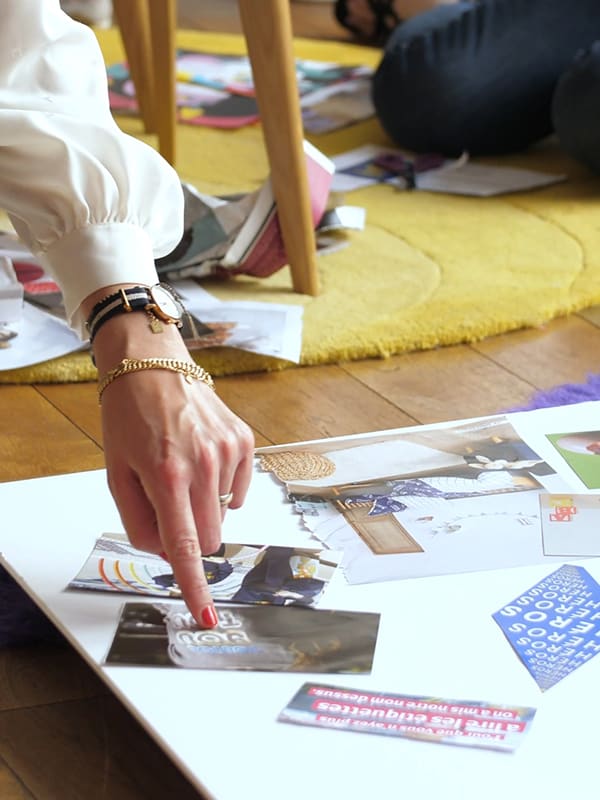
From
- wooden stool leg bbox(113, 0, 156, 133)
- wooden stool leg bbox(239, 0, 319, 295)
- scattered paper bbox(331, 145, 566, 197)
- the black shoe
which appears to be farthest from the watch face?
the black shoe

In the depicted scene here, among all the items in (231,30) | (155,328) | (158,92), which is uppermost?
(155,328)

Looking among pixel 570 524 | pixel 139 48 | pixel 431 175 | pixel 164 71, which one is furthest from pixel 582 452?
pixel 139 48

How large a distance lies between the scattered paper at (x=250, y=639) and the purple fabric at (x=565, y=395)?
467 millimetres

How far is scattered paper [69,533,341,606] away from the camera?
0.73 meters

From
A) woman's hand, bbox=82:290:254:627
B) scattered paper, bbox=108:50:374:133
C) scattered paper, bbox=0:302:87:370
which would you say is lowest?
scattered paper, bbox=108:50:374:133

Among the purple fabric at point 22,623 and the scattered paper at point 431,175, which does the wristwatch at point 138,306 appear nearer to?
the purple fabric at point 22,623

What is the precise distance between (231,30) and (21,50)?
2135mm

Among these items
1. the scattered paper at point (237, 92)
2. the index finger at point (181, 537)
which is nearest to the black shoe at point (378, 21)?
the scattered paper at point (237, 92)

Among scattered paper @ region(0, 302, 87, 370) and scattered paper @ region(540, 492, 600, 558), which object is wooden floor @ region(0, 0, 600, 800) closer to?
scattered paper @ region(0, 302, 87, 370)

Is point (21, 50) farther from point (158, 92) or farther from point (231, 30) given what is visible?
point (231, 30)

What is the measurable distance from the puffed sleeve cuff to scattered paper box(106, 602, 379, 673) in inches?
6.9

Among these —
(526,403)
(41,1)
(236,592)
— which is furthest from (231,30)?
(236,592)

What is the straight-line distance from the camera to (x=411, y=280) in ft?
4.64

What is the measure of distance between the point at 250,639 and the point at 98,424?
433 mm
